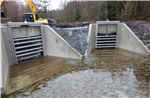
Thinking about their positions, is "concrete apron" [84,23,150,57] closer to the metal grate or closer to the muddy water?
the muddy water

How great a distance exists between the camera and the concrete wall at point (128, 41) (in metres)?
6.48

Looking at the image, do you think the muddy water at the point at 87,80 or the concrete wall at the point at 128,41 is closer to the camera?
the muddy water at the point at 87,80

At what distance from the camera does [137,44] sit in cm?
667

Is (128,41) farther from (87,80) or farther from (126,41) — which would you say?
(87,80)

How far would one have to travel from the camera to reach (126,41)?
7.47m

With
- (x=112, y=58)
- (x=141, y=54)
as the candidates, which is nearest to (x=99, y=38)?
(x=112, y=58)

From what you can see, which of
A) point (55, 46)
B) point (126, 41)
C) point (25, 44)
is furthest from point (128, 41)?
point (25, 44)

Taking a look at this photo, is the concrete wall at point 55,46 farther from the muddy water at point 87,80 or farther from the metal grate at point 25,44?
the muddy water at point 87,80

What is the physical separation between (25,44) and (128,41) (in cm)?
688

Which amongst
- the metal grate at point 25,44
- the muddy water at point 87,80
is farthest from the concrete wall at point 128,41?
the metal grate at point 25,44

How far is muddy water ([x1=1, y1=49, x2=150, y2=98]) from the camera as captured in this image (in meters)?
3.26

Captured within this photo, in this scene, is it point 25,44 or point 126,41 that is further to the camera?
point 126,41

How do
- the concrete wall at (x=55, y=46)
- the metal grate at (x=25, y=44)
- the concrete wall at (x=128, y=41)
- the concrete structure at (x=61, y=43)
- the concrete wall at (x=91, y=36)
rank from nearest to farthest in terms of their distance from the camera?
1. the metal grate at (x=25, y=44)
2. the concrete structure at (x=61, y=43)
3. the concrete wall at (x=55, y=46)
4. the concrete wall at (x=128, y=41)
5. the concrete wall at (x=91, y=36)

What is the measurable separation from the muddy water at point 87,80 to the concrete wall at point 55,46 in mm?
540
